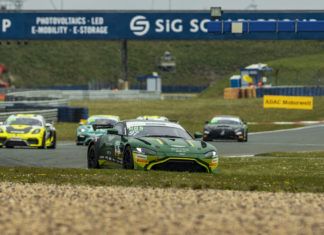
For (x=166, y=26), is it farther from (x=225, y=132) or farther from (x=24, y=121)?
(x=24, y=121)

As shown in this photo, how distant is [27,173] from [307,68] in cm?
8315

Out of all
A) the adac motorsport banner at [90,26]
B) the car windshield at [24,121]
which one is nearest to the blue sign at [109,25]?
the adac motorsport banner at [90,26]

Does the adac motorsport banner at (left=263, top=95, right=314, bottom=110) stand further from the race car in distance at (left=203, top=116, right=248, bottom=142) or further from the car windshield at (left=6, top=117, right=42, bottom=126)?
the car windshield at (left=6, top=117, right=42, bottom=126)

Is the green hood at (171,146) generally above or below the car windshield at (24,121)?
above

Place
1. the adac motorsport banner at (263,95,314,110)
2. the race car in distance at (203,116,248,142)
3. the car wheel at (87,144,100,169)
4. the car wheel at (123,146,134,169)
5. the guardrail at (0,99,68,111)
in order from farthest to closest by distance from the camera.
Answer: the adac motorsport banner at (263,95,314,110) → the guardrail at (0,99,68,111) → the race car in distance at (203,116,248,142) → the car wheel at (87,144,100,169) → the car wheel at (123,146,134,169)

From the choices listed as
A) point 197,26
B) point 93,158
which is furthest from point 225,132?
point 197,26

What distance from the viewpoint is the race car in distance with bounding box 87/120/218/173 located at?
20.6 meters

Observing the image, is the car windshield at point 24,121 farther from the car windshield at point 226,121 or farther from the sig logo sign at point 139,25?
the sig logo sign at point 139,25

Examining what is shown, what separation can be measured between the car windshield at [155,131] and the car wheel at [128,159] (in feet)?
1.56

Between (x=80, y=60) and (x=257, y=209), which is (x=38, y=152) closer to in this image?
(x=257, y=209)

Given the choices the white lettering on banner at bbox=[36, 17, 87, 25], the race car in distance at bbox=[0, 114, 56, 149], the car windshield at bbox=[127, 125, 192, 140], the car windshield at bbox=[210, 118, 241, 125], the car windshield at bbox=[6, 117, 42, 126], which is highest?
the white lettering on banner at bbox=[36, 17, 87, 25]

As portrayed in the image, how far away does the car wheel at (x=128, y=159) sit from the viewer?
2083 centimetres

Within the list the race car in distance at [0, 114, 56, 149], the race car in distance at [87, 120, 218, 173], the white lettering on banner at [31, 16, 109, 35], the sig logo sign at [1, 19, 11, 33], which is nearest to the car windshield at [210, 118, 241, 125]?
the race car in distance at [0, 114, 56, 149]

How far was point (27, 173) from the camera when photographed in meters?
20.2
